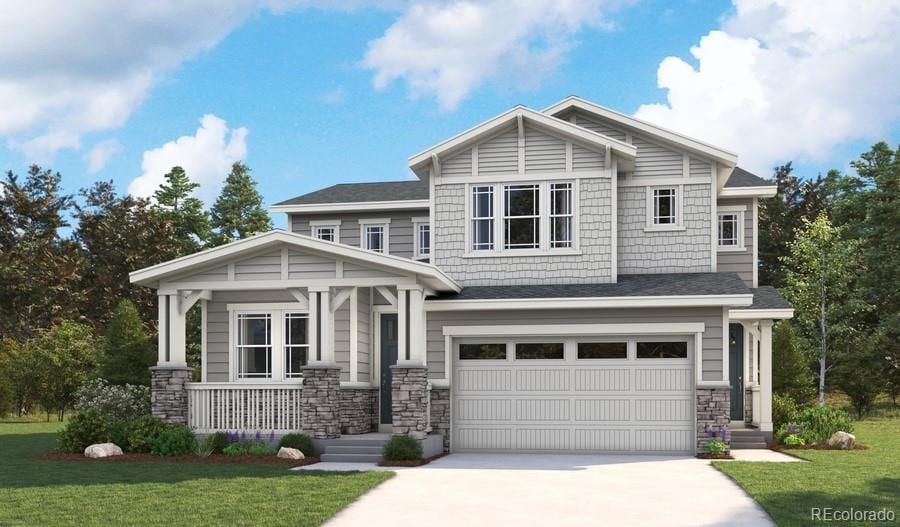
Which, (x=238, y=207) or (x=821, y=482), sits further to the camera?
(x=238, y=207)

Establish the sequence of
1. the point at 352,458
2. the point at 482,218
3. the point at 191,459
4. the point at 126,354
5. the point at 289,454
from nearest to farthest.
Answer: the point at 289,454 → the point at 191,459 → the point at 352,458 → the point at 482,218 → the point at 126,354

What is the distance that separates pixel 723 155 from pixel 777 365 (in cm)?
772

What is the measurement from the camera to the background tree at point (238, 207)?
47.5 m

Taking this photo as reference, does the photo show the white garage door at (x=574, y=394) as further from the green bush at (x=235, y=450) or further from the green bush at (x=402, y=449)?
the green bush at (x=235, y=450)

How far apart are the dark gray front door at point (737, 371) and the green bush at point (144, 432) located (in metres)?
12.7

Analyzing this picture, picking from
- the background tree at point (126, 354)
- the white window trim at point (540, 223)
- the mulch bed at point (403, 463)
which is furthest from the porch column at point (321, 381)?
the background tree at point (126, 354)

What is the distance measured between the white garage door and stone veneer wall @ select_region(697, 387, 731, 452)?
1.05ft

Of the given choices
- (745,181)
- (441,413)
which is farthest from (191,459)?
(745,181)

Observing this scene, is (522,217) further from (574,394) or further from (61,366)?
(61,366)

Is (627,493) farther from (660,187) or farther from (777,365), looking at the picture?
(777,365)

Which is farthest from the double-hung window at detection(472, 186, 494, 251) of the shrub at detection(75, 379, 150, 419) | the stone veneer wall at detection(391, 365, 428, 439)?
the shrub at detection(75, 379, 150, 419)

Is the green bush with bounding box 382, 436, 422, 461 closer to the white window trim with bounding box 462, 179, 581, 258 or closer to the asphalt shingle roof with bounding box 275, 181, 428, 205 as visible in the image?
the white window trim with bounding box 462, 179, 581, 258

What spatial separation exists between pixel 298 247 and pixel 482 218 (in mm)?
4234

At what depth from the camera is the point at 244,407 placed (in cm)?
1830
